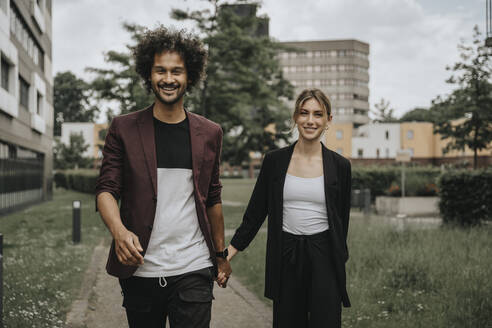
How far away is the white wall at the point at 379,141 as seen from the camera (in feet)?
243

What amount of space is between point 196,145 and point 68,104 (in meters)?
106

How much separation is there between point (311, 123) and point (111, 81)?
18.9 m

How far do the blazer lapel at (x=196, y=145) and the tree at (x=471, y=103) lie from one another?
19.8 meters

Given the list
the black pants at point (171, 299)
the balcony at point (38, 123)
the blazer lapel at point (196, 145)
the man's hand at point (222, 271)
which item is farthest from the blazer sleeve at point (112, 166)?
the balcony at point (38, 123)

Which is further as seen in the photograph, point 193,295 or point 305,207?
point 305,207

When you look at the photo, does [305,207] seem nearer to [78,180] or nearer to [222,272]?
[222,272]

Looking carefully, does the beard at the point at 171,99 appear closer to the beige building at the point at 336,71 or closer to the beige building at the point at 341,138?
the beige building at the point at 341,138

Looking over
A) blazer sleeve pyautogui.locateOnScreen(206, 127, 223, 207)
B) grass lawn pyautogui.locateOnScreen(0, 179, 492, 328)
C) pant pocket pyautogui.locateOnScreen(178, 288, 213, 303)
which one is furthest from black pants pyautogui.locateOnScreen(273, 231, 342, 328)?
grass lawn pyautogui.locateOnScreen(0, 179, 492, 328)

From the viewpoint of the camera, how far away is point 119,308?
597 cm

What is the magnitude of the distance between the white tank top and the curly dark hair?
0.95 meters

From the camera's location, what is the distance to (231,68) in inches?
810

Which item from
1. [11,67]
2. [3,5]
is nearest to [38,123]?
[11,67]

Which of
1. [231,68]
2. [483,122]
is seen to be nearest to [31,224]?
[231,68]

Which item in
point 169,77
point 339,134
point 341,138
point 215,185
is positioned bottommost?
point 215,185
